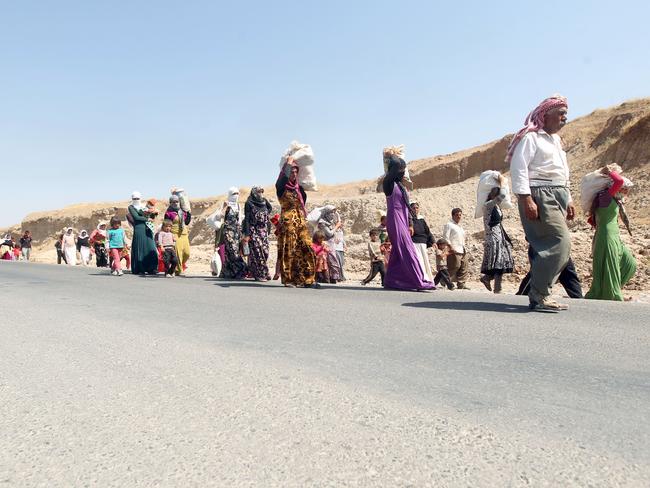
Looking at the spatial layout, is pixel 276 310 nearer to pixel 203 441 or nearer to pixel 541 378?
pixel 541 378

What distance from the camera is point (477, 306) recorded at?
655 centimetres

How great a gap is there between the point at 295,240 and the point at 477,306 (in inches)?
156

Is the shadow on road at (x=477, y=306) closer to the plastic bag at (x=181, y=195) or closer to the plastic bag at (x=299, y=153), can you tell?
the plastic bag at (x=299, y=153)

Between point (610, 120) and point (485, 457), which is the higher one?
point (610, 120)

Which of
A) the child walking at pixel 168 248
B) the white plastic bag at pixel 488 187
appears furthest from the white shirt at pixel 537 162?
the child walking at pixel 168 248

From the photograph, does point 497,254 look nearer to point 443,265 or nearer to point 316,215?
point 443,265

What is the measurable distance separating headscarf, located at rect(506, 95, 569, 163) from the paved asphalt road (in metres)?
1.86

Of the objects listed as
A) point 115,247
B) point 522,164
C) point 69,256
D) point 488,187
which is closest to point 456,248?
point 488,187

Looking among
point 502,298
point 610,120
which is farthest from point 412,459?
point 610,120

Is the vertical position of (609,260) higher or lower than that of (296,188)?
lower

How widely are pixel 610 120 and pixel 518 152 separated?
36269 millimetres

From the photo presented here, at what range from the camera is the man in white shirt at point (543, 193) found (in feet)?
19.3

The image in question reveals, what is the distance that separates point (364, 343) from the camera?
14.9 ft

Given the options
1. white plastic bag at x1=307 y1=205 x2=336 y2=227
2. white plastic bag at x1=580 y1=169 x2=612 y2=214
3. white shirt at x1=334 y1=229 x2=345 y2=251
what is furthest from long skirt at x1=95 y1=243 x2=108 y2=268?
white plastic bag at x1=580 y1=169 x2=612 y2=214
